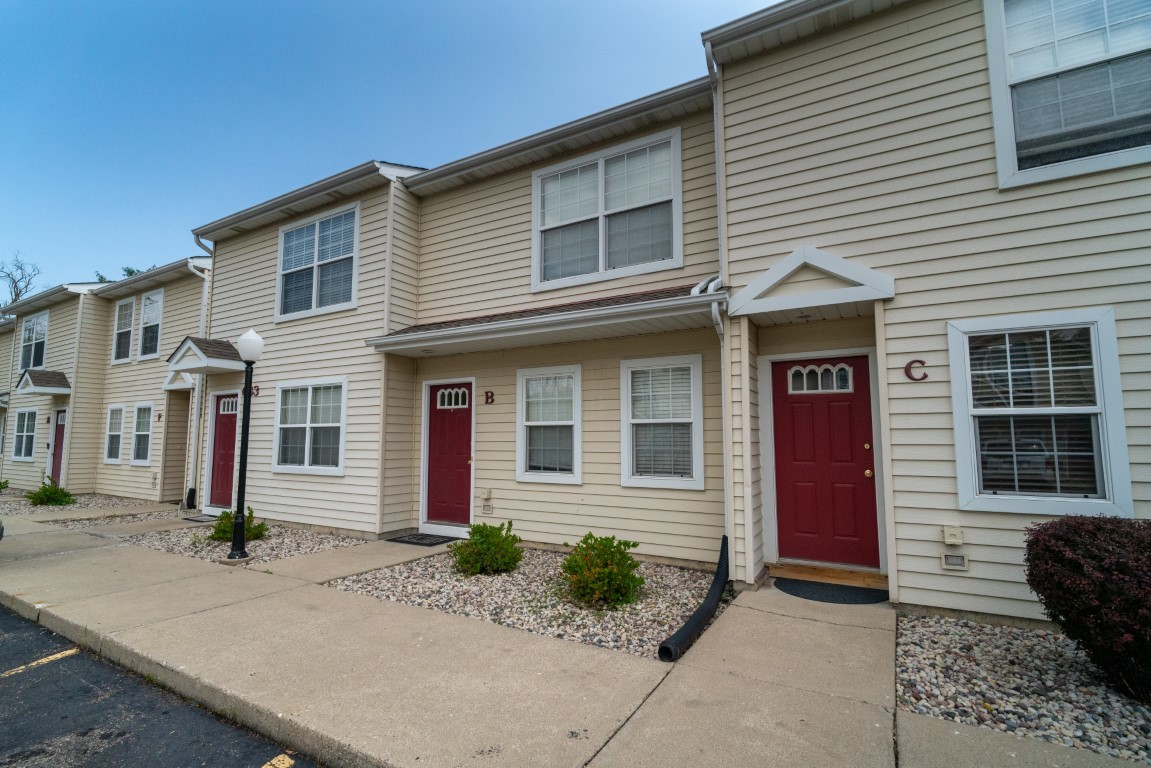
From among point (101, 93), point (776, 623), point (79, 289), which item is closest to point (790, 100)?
point (776, 623)

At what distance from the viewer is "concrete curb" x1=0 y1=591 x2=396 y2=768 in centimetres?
243

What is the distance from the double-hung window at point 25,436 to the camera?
14.2 m

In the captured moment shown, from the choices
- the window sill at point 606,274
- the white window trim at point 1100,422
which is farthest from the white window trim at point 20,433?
the white window trim at point 1100,422

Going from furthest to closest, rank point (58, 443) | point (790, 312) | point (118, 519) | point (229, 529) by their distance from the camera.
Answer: point (58, 443), point (118, 519), point (229, 529), point (790, 312)

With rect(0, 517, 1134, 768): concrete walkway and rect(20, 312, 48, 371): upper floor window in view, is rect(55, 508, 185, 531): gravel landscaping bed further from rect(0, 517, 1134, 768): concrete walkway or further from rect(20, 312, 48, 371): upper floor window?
rect(20, 312, 48, 371): upper floor window

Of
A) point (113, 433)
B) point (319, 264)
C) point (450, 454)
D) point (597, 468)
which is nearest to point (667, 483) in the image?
point (597, 468)

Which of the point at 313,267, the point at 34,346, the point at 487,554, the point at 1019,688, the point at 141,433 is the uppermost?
the point at 313,267

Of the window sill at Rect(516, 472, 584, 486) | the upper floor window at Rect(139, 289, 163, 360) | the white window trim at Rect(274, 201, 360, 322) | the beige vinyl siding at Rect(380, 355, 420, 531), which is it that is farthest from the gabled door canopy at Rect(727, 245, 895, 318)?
the upper floor window at Rect(139, 289, 163, 360)

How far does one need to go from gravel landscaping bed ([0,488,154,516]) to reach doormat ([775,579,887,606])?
12960 millimetres

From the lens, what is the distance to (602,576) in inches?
178

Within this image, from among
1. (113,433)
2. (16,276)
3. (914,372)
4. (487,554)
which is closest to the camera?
(914,372)

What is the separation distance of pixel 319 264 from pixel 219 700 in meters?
7.17

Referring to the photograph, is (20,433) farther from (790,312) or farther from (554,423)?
(790,312)

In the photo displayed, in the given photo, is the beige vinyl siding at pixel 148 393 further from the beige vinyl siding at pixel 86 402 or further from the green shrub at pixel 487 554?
the green shrub at pixel 487 554
